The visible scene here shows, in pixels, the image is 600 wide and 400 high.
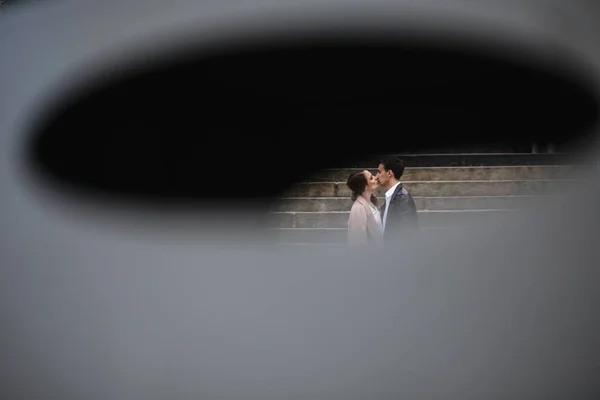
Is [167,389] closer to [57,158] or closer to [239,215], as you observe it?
[239,215]

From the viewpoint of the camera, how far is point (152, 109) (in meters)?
2.22

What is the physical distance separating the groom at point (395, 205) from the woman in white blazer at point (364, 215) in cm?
5

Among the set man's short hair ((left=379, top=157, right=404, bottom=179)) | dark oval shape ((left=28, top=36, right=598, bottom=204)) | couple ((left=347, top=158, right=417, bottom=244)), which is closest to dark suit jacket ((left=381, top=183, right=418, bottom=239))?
couple ((left=347, top=158, right=417, bottom=244))

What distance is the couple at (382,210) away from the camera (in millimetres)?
2820

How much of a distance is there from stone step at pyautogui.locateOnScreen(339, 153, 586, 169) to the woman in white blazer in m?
0.21

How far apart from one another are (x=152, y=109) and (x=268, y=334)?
96 cm

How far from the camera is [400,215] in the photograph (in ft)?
10.4

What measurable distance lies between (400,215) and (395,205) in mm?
145

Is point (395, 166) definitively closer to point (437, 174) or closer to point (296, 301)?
point (296, 301)

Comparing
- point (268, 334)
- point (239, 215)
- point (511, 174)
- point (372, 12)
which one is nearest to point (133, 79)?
point (239, 215)

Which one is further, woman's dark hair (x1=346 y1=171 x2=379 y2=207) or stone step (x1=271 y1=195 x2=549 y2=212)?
woman's dark hair (x1=346 y1=171 x2=379 y2=207)

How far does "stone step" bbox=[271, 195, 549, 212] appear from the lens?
2.12 m

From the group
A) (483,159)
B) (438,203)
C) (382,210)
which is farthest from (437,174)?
(382,210)

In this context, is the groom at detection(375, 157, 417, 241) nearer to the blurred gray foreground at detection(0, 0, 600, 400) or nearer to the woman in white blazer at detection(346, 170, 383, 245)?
the woman in white blazer at detection(346, 170, 383, 245)
